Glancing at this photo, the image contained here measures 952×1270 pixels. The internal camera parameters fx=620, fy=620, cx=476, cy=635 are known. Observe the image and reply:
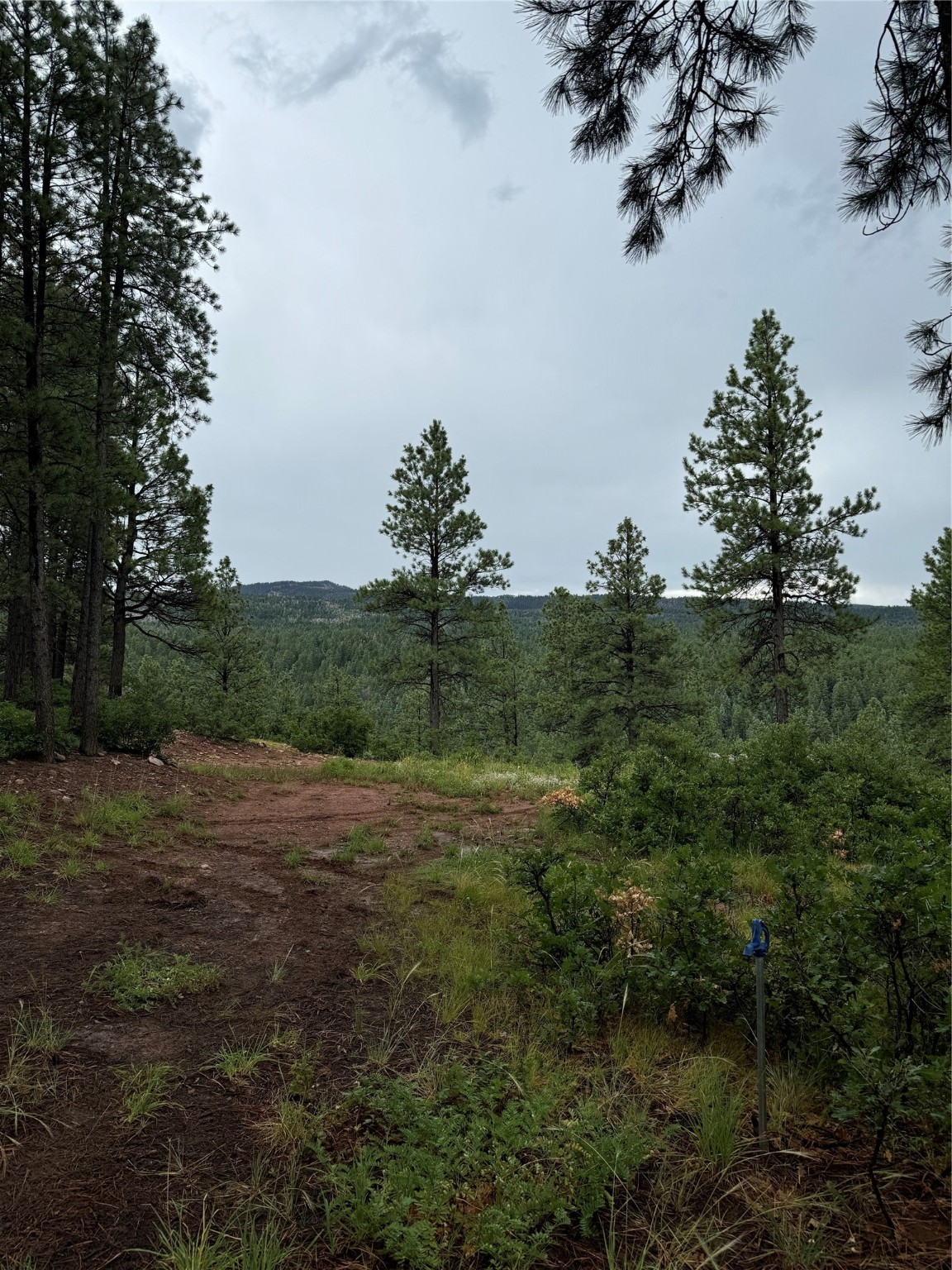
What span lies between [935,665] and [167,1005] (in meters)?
25.1

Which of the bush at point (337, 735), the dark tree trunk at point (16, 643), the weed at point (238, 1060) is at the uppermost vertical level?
the dark tree trunk at point (16, 643)

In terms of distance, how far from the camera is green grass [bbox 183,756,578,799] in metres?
11.3

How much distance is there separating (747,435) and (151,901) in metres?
17.1

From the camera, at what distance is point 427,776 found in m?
12.5

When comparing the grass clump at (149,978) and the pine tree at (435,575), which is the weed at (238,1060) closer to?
the grass clump at (149,978)

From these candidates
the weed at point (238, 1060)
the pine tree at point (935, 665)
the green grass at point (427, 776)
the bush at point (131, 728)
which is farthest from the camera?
the pine tree at point (935, 665)

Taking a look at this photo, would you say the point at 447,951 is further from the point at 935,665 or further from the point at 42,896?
the point at 935,665

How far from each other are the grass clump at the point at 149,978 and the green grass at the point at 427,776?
24.1 ft

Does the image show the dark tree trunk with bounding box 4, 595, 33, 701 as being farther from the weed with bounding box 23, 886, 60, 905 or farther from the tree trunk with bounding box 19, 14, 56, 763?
the weed with bounding box 23, 886, 60, 905

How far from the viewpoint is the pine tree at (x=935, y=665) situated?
70.2ft

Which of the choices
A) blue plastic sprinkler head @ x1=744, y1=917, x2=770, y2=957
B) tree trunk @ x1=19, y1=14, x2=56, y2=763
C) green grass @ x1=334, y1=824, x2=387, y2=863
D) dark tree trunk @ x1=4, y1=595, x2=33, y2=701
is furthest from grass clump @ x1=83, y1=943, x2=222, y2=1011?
dark tree trunk @ x1=4, y1=595, x2=33, y2=701

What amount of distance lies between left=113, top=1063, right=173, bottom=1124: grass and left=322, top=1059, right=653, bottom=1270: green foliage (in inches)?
28.1

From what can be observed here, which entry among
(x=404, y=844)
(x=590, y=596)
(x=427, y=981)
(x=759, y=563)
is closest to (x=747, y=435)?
(x=759, y=563)

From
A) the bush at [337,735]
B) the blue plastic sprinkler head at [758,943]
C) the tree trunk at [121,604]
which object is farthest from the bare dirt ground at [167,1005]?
the bush at [337,735]
